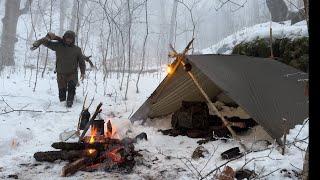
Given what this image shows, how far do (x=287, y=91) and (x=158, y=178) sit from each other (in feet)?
10.3

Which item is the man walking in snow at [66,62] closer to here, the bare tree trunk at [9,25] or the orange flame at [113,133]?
the orange flame at [113,133]

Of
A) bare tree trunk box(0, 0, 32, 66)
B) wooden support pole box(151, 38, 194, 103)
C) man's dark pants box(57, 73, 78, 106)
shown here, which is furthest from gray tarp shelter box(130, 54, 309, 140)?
bare tree trunk box(0, 0, 32, 66)

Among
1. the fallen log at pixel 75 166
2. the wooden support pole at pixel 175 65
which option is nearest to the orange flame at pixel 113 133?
the fallen log at pixel 75 166

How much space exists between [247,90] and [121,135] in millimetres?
2284

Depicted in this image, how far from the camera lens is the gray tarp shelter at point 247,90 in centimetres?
553

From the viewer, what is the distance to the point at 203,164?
4.89 metres

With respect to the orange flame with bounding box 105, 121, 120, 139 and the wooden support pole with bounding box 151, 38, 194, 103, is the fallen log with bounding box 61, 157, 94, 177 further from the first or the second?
the wooden support pole with bounding box 151, 38, 194, 103

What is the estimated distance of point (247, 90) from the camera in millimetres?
5871

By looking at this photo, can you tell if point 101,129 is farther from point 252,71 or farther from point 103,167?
point 252,71

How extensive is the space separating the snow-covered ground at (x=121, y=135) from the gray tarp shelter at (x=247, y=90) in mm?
326

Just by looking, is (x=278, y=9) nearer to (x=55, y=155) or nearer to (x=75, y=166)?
(x=55, y=155)

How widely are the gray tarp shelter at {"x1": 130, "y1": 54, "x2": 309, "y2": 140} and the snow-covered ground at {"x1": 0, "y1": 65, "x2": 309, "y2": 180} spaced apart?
0.33m

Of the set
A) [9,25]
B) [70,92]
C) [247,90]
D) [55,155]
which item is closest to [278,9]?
[70,92]
